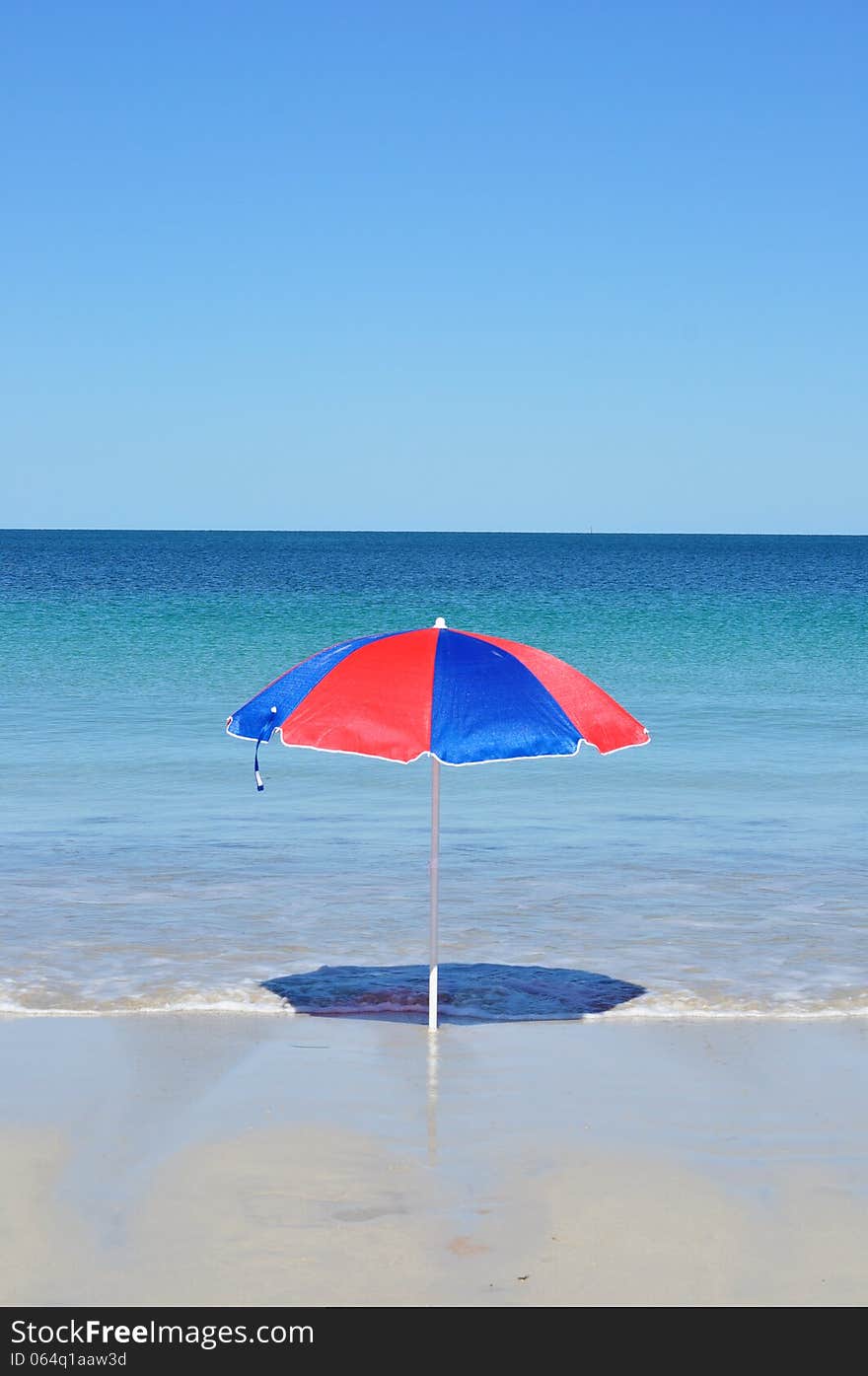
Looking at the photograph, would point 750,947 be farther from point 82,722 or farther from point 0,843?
point 82,722

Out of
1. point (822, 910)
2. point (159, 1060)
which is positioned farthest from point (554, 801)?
point (159, 1060)

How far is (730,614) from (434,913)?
1468 inches

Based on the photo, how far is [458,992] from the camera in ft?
23.3

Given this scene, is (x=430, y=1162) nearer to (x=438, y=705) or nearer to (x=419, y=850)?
(x=438, y=705)

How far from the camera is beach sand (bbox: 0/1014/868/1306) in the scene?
417cm

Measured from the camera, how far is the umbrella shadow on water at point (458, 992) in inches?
267

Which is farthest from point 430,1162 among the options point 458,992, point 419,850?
point 419,850

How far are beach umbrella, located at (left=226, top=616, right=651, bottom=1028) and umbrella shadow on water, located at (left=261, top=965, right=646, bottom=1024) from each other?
1.36m

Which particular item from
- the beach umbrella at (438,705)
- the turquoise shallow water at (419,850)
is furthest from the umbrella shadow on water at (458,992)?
the beach umbrella at (438,705)

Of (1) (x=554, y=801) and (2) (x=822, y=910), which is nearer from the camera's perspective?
(2) (x=822, y=910)

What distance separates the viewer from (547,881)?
939 centimetres

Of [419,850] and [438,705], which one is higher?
[438,705]

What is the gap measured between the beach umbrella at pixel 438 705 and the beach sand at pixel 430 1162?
123cm

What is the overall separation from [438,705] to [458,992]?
1997 millimetres
